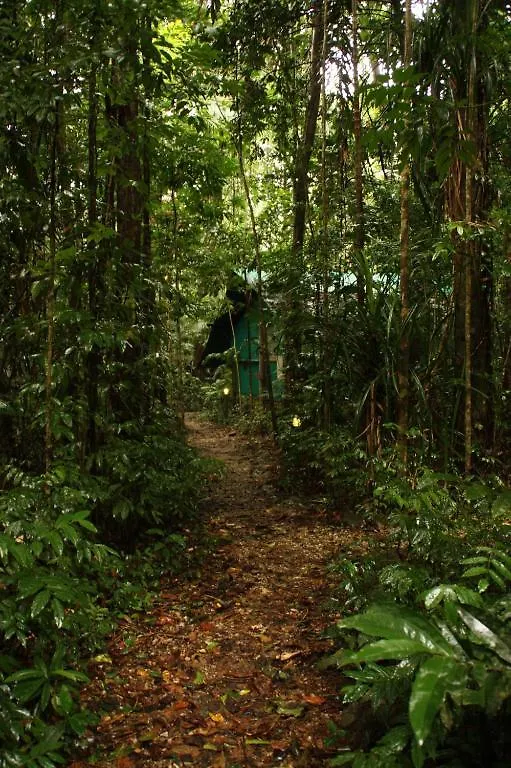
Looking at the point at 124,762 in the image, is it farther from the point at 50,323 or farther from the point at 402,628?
the point at 50,323

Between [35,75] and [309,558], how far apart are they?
11.8ft

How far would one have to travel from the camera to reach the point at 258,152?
7.42 metres

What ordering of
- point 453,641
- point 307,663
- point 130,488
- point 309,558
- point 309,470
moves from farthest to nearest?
point 309,470, point 309,558, point 130,488, point 307,663, point 453,641

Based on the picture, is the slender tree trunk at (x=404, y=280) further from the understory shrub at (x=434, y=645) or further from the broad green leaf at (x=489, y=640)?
the broad green leaf at (x=489, y=640)

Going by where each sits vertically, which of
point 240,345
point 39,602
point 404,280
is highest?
point 404,280

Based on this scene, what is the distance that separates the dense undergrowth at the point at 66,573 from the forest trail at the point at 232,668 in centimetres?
18

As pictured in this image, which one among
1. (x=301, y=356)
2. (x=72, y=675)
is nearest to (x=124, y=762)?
(x=72, y=675)

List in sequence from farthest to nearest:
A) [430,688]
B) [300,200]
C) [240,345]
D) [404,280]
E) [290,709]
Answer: [240,345], [300,200], [404,280], [290,709], [430,688]

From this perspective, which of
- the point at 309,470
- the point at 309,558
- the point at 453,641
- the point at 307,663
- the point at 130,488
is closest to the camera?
the point at 453,641

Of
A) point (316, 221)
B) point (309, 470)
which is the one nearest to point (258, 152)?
point (316, 221)

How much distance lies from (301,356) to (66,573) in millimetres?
4054

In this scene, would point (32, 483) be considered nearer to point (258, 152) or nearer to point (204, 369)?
point (258, 152)

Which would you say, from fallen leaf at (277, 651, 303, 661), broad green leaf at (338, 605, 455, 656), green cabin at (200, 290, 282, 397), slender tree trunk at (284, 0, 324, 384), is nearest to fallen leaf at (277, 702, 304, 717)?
fallen leaf at (277, 651, 303, 661)

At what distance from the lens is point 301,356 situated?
20.5ft
